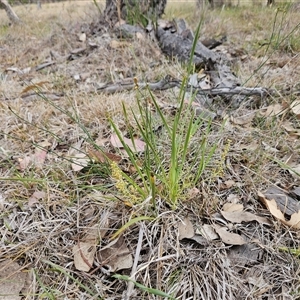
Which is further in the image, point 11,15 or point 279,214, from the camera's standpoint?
point 11,15

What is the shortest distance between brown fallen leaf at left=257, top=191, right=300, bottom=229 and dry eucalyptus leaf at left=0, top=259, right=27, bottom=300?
33.5 inches

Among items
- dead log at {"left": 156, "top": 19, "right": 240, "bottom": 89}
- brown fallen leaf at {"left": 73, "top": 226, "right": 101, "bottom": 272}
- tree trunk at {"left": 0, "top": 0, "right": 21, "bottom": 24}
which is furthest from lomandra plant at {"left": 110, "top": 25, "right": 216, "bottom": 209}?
tree trunk at {"left": 0, "top": 0, "right": 21, "bottom": 24}

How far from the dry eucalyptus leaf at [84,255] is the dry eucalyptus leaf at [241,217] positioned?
18.6 inches

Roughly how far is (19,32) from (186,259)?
4.07 metres

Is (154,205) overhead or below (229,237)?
overhead

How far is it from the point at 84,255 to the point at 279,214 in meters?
0.68

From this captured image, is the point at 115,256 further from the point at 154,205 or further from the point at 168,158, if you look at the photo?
the point at 168,158

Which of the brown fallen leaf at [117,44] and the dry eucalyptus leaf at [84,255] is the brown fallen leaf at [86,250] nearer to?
the dry eucalyptus leaf at [84,255]

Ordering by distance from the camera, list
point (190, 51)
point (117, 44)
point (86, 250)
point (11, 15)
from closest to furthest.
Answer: point (86, 250) → point (190, 51) → point (117, 44) → point (11, 15)

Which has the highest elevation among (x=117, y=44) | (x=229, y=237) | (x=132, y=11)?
(x=132, y=11)

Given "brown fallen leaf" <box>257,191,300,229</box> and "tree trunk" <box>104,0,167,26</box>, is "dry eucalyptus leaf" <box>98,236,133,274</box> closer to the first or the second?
"brown fallen leaf" <box>257,191,300,229</box>

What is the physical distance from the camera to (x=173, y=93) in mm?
1625

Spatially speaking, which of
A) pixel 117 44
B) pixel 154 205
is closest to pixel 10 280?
pixel 154 205

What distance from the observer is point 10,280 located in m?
0.83
